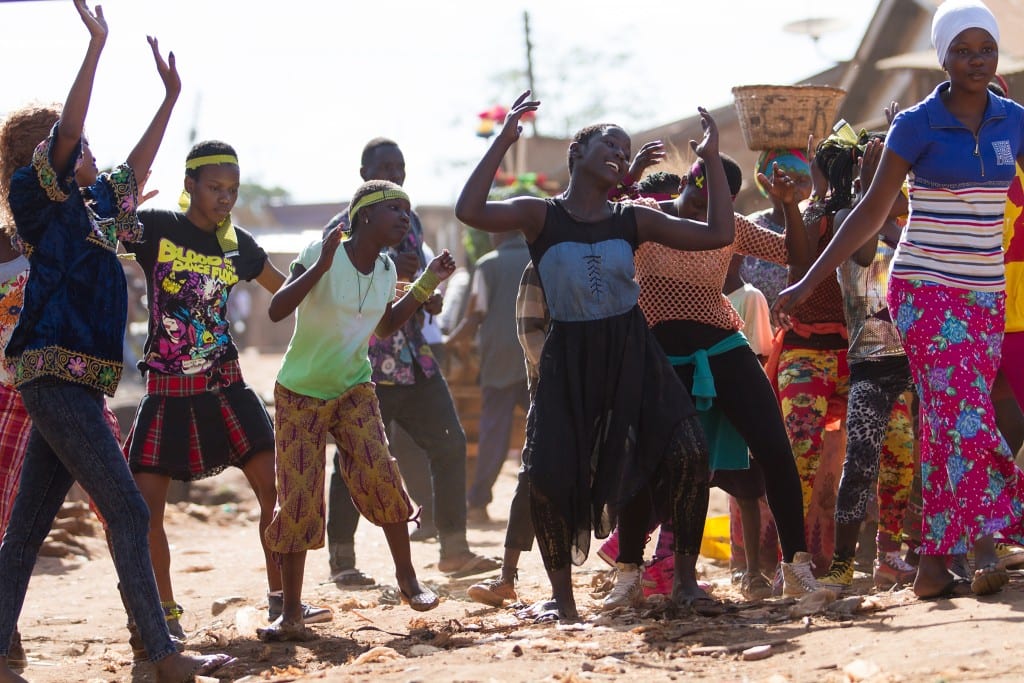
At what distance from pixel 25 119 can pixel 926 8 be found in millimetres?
15890

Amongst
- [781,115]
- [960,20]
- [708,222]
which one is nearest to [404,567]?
[708,222]

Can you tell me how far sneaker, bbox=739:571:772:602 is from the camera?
632cm

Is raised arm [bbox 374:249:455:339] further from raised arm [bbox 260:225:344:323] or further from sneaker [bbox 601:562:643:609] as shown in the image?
sneaker [bbox 601:562:643:609]

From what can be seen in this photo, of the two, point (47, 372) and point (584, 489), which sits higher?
point (47, 372)

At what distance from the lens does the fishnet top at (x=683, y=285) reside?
593 centimetres

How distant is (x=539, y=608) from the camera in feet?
18.6

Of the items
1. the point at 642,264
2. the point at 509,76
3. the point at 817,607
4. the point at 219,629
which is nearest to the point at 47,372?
the point at 219,629

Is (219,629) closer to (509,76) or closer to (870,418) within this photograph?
(870,418)

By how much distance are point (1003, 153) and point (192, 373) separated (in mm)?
3413

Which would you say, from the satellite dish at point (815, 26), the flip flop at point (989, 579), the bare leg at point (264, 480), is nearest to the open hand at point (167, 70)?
the bare leg at point (264, 480)

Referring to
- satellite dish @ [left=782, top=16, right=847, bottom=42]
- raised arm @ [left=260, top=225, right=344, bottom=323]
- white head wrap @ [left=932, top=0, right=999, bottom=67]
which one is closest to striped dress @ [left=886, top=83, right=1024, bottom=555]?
white head wrap @ [left=932, top=0, right=999, bottom=67]

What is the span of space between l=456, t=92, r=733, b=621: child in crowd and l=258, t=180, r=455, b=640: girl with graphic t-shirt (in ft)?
2.16

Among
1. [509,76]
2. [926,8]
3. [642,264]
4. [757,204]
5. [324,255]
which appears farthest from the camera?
[509,76]

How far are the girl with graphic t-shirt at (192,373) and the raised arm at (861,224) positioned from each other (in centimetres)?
243
